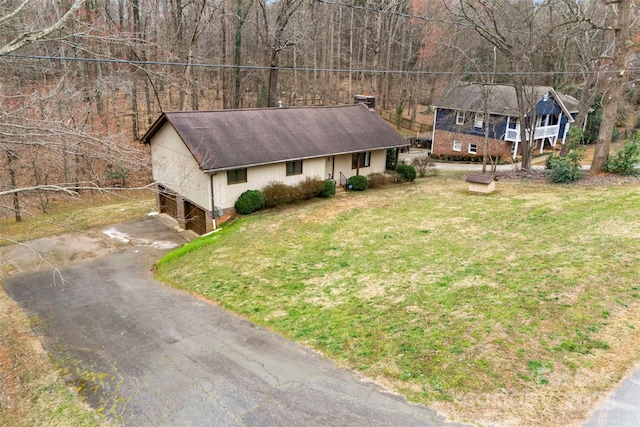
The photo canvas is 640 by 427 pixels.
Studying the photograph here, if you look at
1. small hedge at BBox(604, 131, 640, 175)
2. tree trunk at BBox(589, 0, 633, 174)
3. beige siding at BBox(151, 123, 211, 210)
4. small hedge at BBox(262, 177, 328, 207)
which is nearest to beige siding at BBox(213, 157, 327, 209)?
small hedge at BBox(262, 177, 328, 207)

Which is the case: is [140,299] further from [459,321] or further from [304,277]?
[459,321]

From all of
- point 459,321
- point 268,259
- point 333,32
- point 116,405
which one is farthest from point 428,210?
point 333,32

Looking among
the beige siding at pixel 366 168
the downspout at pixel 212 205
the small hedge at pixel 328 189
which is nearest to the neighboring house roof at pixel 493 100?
the beige siding at pixel 366 168

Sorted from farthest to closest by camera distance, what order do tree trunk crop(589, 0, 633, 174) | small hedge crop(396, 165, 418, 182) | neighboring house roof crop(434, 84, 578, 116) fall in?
neighboring house roof crop(434, 84, 578, 116)
small hedge crop(396, 165, 418, 182)
tree trunk crop(589, 0, 633, 174)

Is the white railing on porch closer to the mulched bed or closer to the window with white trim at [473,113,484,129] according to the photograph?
the window with white trim at [473,113,484,129]

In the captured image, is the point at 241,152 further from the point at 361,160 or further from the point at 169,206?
the point at 361,160
